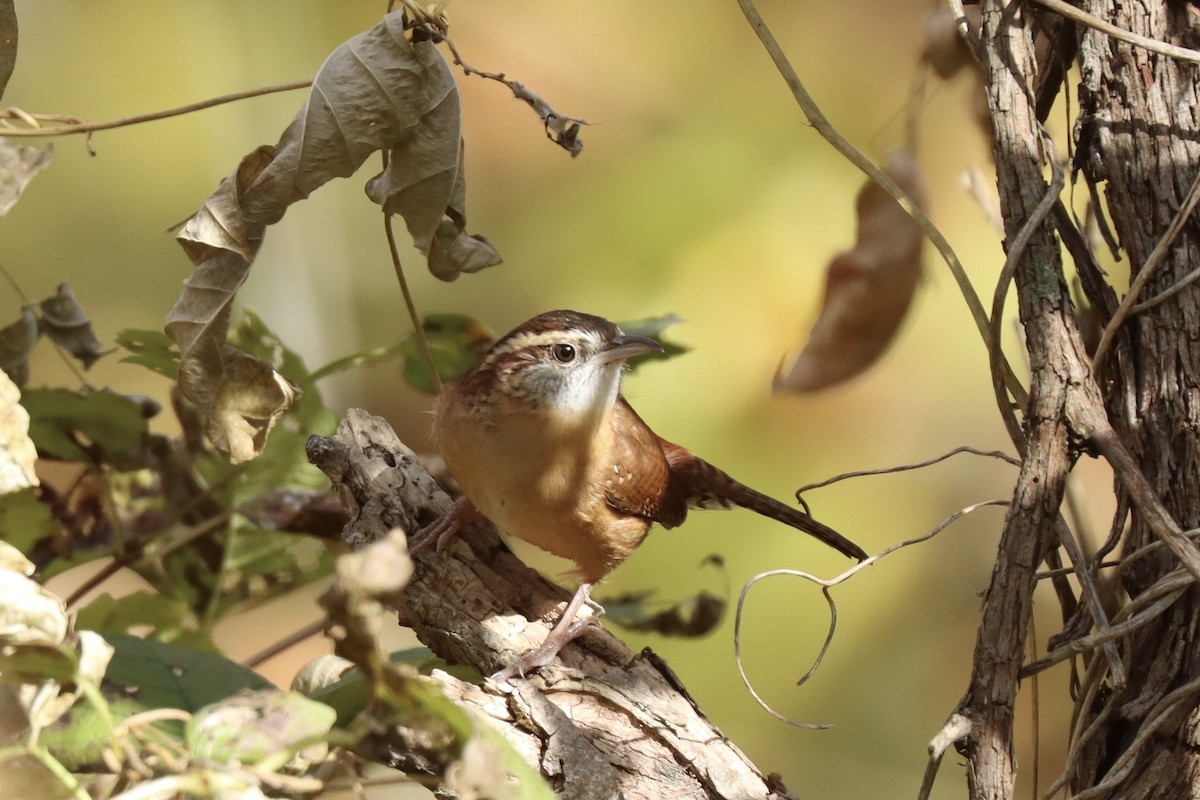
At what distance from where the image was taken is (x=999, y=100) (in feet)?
4.95

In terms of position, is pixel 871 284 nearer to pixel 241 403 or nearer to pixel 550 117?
pixel 550 117

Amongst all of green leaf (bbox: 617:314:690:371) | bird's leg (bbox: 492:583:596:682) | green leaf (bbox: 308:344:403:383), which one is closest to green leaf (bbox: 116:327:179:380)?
green leaf (bbox: 308:344:403:383)

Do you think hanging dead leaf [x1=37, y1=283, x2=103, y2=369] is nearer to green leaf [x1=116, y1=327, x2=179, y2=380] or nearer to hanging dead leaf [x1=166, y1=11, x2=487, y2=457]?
green leaf [x1=116, y1=327, x2=179, y2=380]

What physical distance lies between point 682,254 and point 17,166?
2541 mm

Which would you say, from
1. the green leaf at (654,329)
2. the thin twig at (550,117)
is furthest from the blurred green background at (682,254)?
the thin twig at (550,117)

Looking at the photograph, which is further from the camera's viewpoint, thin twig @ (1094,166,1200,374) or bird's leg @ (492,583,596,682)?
bird's leg @ (492,583,596,682)

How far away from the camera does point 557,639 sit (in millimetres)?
1767

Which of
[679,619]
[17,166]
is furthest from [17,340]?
[679,619]

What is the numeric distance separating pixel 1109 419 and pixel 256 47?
10.9 ft

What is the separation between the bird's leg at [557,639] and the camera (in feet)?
5.48

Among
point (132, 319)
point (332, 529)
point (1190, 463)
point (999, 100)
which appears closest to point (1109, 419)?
point (1190, 463)

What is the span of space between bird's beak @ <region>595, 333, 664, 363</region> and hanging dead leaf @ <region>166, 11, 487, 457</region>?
0.74 metres

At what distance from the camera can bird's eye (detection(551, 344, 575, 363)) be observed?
226cm

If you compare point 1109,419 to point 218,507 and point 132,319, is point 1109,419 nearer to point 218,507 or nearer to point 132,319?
point 218,507
